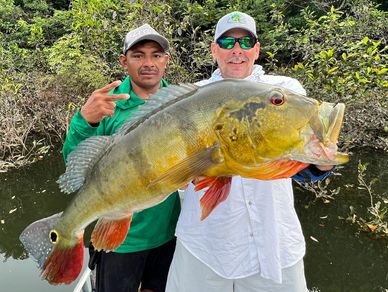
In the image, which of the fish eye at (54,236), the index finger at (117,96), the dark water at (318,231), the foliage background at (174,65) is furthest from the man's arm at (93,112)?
the foliage background at (174,65)

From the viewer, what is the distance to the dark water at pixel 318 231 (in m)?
5.49

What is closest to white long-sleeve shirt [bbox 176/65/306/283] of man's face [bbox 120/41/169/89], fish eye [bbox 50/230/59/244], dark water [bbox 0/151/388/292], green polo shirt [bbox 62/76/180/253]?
green polo shirt [bbox 62/76/180/253]

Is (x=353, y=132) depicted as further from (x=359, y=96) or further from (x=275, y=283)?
(x=275, y=283)

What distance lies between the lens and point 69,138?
2.45 meters

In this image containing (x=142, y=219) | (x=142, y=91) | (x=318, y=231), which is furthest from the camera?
(x=318, y=231)

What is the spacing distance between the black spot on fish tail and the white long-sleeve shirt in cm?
70

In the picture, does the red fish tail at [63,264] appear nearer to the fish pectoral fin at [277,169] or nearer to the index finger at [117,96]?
the index finger at [117,96]

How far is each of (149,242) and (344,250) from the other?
4284 mm

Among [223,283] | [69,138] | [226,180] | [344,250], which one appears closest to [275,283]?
[223,283]

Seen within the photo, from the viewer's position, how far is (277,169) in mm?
1578

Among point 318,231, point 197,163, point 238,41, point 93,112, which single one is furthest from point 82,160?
point 318,231

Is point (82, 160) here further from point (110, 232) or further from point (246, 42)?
point (246, 42)

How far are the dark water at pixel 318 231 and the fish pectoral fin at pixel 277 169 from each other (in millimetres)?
4429

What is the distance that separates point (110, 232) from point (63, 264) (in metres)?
0.35
